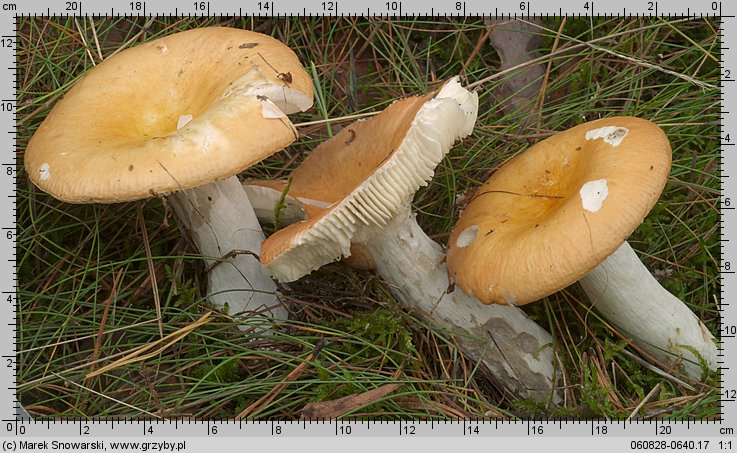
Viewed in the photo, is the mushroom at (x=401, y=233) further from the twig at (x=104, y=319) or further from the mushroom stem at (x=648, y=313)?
the twig at (x=104, y=319)

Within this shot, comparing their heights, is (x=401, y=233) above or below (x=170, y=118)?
below

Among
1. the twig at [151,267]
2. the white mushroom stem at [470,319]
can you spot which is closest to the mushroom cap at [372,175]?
the white mushroom stem at [470,319]

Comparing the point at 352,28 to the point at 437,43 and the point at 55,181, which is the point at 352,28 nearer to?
the point at 437,43

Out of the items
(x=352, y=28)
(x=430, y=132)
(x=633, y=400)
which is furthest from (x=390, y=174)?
(x=352, y=28)

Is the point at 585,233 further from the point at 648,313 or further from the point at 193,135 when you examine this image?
the point at 193,135

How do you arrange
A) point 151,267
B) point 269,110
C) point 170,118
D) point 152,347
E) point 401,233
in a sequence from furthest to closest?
1. point 151,267
2. point 152,347
3. point 401,233
4. point 170,118
5. point 269,110

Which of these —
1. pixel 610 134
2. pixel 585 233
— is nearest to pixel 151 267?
pixel 585 233

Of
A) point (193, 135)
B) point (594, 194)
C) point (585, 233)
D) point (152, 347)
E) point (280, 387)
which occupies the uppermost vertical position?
point (193, 135)

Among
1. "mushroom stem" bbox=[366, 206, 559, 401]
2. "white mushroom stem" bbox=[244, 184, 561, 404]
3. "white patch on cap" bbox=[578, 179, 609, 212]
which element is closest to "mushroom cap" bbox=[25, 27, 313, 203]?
"white mushroom stem" bbox=[244, 184, 561, 404]
